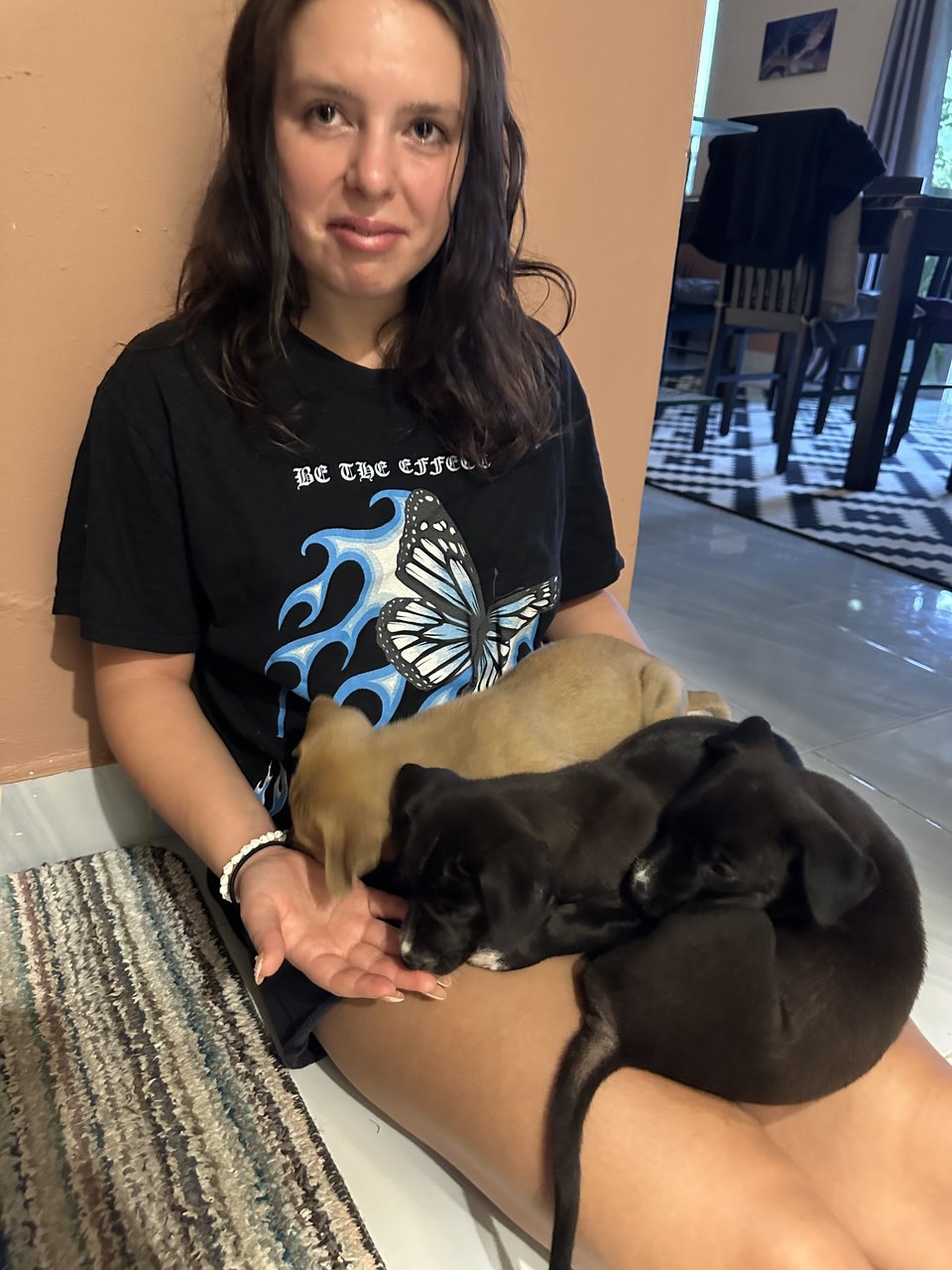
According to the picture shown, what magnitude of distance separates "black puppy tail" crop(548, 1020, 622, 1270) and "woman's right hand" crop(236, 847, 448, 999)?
105 millimetres

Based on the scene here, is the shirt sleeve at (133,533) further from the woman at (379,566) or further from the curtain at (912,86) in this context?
the curtain at (912,86)

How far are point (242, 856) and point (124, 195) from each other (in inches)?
23.1

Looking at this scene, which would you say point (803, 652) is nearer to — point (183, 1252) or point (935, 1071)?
point (935, 1071)

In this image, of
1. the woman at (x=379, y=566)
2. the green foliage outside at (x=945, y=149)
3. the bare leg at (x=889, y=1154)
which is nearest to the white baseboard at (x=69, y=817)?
the woman at (x=379, y=566)

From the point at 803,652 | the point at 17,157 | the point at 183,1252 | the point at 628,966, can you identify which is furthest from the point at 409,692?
the point at 803,652

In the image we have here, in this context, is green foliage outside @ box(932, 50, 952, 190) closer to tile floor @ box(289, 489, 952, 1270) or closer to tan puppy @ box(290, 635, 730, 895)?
tile floor @ box(289, 489, 952, 1270)

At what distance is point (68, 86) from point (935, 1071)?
1035 millimetres

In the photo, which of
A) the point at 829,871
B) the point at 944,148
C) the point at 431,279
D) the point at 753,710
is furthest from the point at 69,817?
the point at 944,148

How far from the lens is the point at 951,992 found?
99 cm

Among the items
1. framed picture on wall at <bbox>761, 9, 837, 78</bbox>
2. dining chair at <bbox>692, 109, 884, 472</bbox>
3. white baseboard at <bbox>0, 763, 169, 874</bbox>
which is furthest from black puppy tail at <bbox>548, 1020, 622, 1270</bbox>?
framed picture on wall at <bbox>761, 9, 837, 78</bbox>

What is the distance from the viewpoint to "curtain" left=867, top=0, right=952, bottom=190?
4562 mm

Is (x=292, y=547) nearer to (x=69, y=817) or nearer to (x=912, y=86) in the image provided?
(x=69, y=817)

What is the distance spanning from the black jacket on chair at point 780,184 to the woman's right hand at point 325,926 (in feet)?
9.36

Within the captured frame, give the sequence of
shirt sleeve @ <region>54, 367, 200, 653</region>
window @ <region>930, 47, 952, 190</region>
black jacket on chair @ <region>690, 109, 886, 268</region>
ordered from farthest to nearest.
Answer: window @ <region>930, 47, 952, 190</region> < black jacket on chair @ <region>690, 109, 886, 268</region> < shirt sleeve @ <region>54, 367, 200, 653</region>
